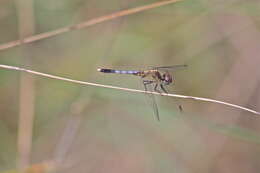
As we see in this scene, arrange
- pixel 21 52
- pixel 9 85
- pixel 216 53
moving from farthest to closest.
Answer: pixel 216 53 → pixel 9 85 → pixel 21 52

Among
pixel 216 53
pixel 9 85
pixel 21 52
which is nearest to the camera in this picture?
pixel 21 52

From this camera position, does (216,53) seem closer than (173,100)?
No

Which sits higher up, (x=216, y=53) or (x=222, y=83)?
(x=216, y=53)

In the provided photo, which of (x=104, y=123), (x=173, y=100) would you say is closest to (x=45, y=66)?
(x=104, y=123)

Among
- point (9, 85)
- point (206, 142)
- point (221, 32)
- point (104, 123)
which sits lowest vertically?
point (206, 142)

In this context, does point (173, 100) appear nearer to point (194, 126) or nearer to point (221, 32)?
point (194, 126)

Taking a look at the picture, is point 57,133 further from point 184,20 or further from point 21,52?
point 184,20

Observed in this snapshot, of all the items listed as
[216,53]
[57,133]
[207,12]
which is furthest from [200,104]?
[57,133]
